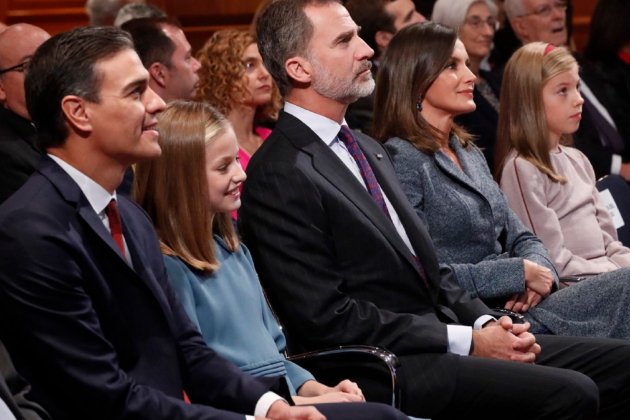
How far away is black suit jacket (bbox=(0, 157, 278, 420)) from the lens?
2.29 meters

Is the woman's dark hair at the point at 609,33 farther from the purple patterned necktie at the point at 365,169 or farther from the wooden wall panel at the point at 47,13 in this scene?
the purple patterned necktie at the point at 365,169

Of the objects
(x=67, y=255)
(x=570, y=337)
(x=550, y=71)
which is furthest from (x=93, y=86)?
(x=550, y=71)

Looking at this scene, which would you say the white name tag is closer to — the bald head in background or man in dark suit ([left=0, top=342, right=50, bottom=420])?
the bald head in background

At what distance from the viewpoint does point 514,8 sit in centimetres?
600

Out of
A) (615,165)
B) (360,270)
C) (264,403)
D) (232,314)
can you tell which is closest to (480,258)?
(360,270)

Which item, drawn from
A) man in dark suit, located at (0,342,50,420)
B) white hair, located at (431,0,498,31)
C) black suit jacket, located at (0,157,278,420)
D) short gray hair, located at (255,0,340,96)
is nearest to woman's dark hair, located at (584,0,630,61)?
white hair, located at (431,0,498,31)

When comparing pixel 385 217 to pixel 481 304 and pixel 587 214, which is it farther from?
pixel 587 214

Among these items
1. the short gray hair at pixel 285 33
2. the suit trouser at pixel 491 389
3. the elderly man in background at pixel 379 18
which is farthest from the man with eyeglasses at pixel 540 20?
the suit trouser at pixel 491 389

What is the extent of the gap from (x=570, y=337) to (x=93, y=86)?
170 centimetres

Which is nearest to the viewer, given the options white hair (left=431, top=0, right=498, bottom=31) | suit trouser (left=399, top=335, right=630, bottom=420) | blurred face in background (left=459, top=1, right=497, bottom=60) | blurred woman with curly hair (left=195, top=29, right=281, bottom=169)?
suit trouser (left=399, top=335, right=630, bottom=420)

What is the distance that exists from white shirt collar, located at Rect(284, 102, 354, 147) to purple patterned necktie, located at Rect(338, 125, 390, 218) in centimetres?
5

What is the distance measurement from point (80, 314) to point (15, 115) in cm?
183

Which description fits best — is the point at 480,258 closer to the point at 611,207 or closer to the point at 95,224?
the point at 611,207

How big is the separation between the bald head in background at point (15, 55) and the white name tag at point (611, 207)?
2161 millimetres
